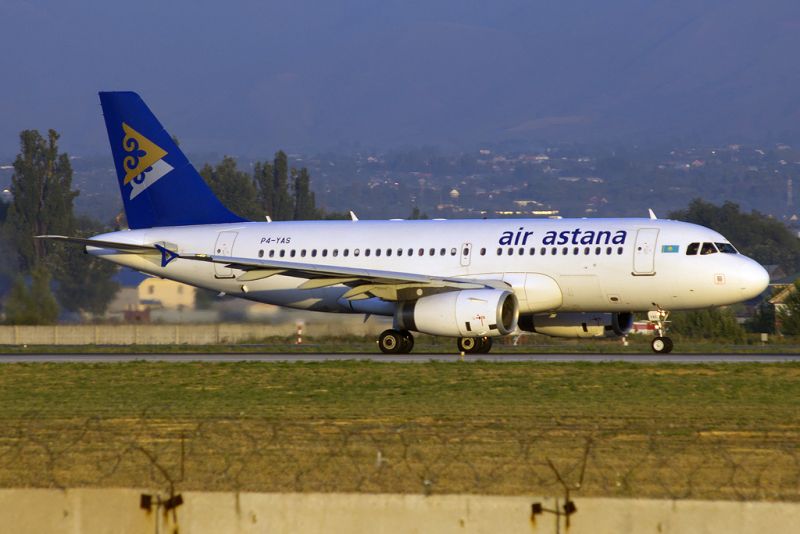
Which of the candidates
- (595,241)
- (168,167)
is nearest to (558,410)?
(595,241)

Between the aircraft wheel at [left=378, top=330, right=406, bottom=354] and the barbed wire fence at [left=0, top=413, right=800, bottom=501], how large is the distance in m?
16.4

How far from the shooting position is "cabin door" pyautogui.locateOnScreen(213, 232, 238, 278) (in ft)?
129

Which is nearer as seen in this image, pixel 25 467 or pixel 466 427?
pixel 25 467

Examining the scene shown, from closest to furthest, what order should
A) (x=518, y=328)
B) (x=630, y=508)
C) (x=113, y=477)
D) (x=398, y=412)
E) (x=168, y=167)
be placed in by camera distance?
(x=630, y=508) < (x=113, y=477) < (x=398, y=412) < (x=518, y=328) < (x=168, y=167)

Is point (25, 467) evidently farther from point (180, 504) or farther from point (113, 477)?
point (180, 504)

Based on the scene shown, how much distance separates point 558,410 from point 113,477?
8.69 metres

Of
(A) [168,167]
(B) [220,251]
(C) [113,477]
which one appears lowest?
(C) [113,477]

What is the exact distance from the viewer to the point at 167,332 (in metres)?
49.6

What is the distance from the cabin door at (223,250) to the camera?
39.4 meters

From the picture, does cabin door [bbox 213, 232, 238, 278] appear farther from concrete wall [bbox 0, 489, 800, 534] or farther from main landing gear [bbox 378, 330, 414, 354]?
concrete wall [bbox 0, 489, 800, 534]

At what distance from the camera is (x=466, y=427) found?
18625 mm

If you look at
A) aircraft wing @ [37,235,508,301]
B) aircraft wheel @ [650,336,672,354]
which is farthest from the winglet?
aircraft wheel @ [650,336,672,354]

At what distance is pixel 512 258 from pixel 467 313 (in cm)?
273

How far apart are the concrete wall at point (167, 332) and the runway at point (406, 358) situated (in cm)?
933
